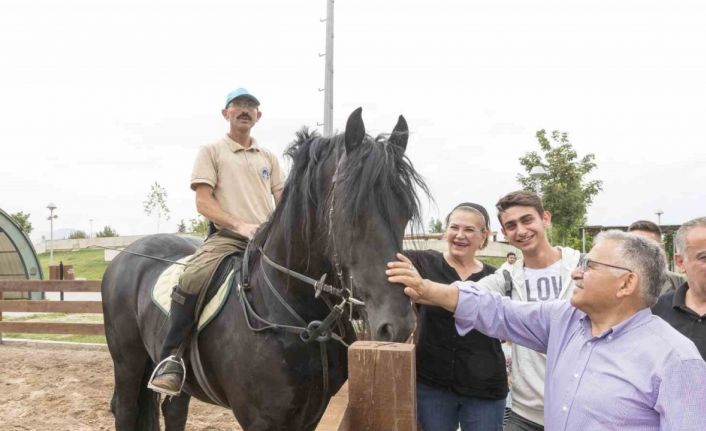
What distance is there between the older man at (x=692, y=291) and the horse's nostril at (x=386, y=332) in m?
1.41

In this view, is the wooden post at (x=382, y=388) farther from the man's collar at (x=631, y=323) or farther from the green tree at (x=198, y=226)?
the green tree at (x=198, y=226)

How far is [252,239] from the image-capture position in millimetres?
2994

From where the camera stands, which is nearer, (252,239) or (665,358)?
(665,358)

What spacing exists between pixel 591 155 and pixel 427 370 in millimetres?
20934

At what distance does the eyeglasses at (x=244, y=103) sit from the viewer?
352cm

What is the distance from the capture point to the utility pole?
294 inches

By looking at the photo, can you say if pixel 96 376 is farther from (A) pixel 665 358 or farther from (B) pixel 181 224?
(B) pixel 181 224

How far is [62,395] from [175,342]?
180 inches

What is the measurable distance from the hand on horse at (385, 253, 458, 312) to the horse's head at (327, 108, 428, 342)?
0.04 m

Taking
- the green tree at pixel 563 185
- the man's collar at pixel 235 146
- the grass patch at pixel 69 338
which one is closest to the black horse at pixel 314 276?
the man's collar at pixel 235 146

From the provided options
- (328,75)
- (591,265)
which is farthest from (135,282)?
(328,75)

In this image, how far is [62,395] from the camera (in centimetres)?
640

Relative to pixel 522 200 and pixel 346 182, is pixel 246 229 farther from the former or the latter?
pixel 522 200

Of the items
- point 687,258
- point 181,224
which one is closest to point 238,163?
point 687,258
